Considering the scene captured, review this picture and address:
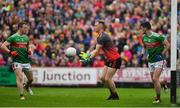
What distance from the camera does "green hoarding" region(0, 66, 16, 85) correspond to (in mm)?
32125

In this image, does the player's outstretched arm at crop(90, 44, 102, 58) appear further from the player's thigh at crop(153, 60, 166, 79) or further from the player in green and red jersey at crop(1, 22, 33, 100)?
the player in green and red jersey at crop(1, 22, 33, 100)

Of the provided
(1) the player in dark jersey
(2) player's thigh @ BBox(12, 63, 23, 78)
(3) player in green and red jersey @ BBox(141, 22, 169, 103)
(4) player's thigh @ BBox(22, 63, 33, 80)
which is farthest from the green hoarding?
(3) player in green and red jersey @ BBox(141, 22, 169, 103)

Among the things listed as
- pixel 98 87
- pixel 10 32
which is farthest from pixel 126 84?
pixel 10 32

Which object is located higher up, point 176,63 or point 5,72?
point 176,63

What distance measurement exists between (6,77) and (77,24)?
5.52 metres

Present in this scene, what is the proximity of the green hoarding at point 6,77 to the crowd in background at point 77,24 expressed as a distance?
0.61 metres

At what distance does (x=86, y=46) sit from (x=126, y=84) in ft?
11.1

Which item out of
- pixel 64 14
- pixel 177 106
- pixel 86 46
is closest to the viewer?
pixel 177 106

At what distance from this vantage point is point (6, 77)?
1270 inches

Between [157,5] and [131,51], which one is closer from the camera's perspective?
[131,51]

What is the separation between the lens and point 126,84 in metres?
32.6

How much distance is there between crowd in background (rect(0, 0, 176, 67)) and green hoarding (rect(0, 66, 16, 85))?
2.01 feet

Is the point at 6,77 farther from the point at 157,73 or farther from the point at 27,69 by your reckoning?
the point at 157,73

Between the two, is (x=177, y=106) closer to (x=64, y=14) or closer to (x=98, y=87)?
(x=98, y=87)
